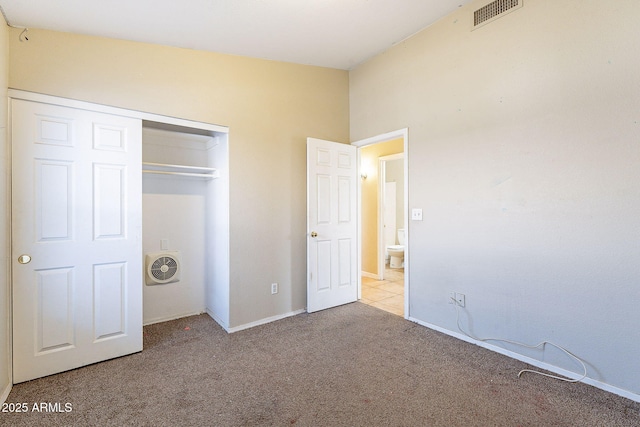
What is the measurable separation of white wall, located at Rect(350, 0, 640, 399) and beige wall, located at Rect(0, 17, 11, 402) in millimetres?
3245

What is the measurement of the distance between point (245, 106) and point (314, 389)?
8.55 feet

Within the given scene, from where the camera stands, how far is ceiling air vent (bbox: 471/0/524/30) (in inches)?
92.2

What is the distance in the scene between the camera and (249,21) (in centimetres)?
241

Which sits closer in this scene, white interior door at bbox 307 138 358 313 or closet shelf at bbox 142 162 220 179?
closet shelf at bbox 142 162 220 179

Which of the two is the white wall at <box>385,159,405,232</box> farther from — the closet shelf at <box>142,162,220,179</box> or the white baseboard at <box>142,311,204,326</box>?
the white baseboard at <box>142,311,204,326</box>

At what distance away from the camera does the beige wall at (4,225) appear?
6.18 feet

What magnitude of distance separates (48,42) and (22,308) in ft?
6.21

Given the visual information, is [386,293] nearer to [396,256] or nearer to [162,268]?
[396,256]

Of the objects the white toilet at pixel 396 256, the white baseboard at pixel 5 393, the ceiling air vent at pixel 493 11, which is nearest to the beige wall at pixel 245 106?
the white baseboard at pixel 5 393

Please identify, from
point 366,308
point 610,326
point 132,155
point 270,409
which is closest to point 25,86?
point 132,155

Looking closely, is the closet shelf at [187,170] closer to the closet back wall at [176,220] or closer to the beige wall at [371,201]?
the closet back wall at [176,220]

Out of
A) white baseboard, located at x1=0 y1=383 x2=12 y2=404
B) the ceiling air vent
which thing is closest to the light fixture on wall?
white baseboard, located at x1=0 y1=383 x2=12 y2=404

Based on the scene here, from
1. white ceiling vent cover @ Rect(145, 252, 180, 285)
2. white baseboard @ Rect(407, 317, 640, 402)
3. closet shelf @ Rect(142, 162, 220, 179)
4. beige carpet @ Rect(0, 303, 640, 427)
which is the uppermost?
closet shelf @ Rect(142, 162, 220, 179)

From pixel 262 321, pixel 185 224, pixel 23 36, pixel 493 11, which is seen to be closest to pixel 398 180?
pixel 493 11
